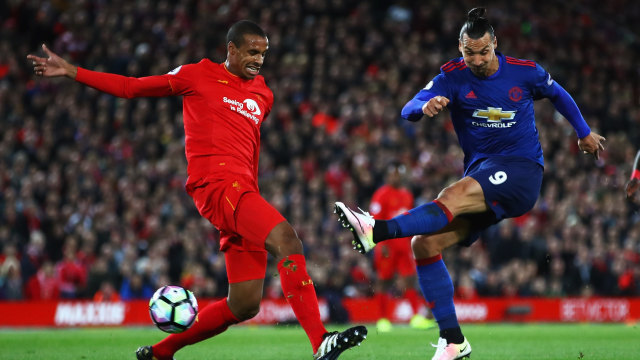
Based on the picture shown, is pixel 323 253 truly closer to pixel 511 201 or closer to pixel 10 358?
pixel 10 358

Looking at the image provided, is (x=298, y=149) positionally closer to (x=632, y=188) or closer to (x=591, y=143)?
(x=632, y=188)

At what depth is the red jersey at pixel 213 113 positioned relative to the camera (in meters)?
6.08

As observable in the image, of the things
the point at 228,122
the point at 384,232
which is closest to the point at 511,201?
the point at 384,232

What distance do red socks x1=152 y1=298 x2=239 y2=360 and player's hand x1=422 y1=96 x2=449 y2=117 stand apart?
2.06 metres

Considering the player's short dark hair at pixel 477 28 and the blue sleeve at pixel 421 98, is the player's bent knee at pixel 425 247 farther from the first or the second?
the player's short dark hair at pixel 477 28

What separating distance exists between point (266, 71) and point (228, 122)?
45.4 ft

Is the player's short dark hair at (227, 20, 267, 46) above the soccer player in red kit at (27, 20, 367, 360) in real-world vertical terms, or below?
above

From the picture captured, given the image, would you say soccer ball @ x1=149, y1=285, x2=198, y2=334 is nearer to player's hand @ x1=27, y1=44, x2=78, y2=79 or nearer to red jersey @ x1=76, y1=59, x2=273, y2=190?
red jersey @ x1=76, y1=59, x2=273, y2=190

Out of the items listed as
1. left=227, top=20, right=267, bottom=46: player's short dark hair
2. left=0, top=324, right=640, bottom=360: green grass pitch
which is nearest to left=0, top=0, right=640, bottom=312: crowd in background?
left=0, top=324, right=640, bottom=360: green grass pitch

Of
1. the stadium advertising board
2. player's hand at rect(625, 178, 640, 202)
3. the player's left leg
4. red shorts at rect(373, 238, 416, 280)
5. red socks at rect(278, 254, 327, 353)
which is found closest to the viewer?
red socks at rect(278, 254, 327, 353)

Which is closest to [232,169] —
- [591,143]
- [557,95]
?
[557,95]

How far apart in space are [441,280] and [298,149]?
11961 millimetres

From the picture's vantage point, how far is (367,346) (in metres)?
9.21

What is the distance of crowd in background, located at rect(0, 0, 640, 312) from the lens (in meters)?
16.1
